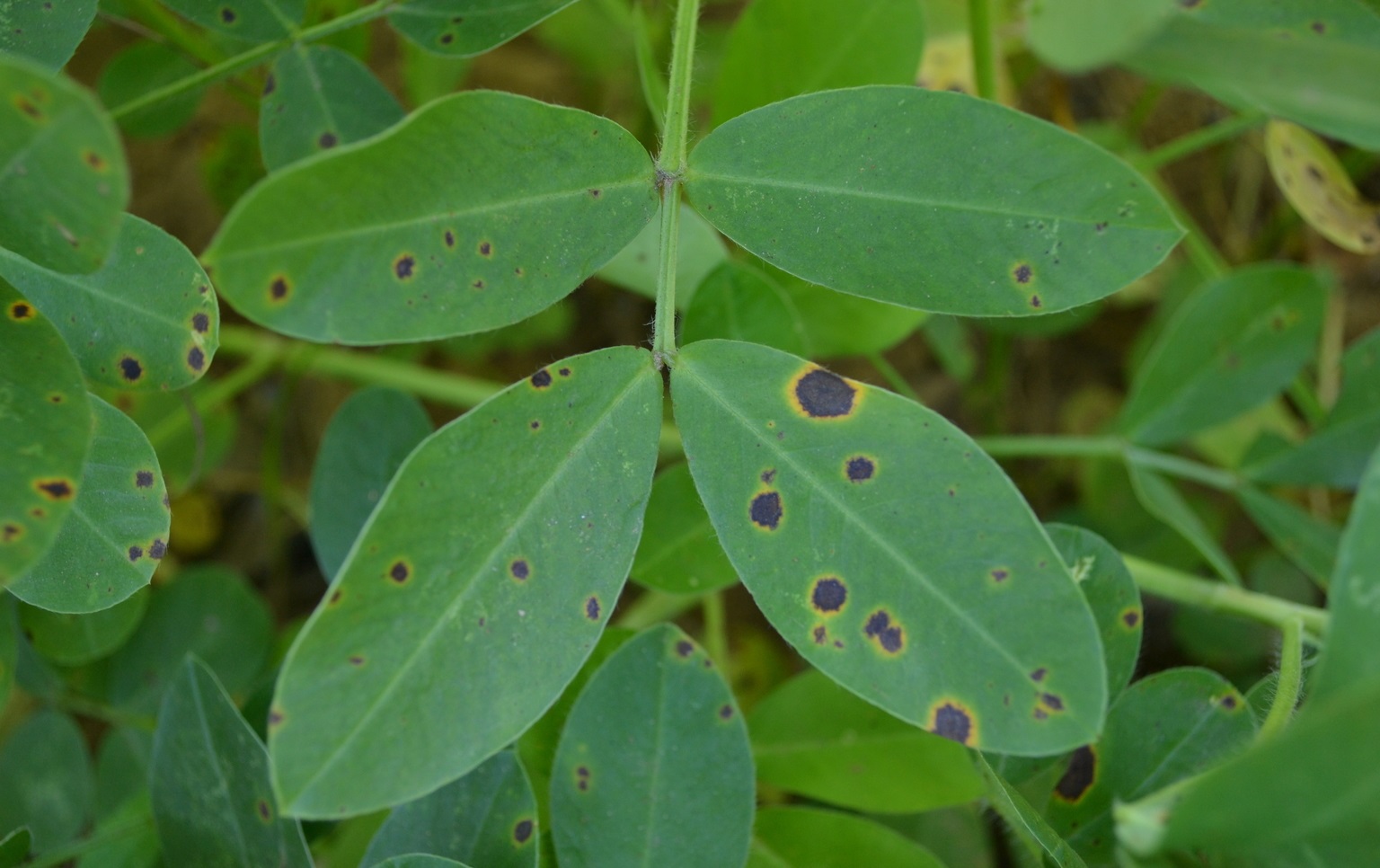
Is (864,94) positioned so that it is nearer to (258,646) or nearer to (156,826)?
(156,826)

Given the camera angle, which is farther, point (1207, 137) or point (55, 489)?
point (1207, 137)

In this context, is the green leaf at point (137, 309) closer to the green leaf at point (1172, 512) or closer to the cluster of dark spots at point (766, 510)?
the cluster of dark spots at point (766, 510)

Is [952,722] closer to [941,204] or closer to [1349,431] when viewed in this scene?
[941,204]

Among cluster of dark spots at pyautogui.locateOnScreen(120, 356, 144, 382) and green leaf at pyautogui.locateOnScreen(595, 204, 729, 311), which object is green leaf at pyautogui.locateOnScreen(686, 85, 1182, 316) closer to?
green leaf at pyautogui.locateOnScreen(595, 204, 729, 311)

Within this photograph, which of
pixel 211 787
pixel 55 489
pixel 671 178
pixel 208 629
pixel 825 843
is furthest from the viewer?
pixel 208 629

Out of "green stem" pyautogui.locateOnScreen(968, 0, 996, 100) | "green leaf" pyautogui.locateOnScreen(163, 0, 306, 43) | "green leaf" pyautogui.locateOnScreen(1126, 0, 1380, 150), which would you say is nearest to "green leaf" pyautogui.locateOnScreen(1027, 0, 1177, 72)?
"green leaf" pyautogui.locateOnScreen(1126, 0, 1380, 150)

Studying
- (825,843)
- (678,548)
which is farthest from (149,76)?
(825,843)
